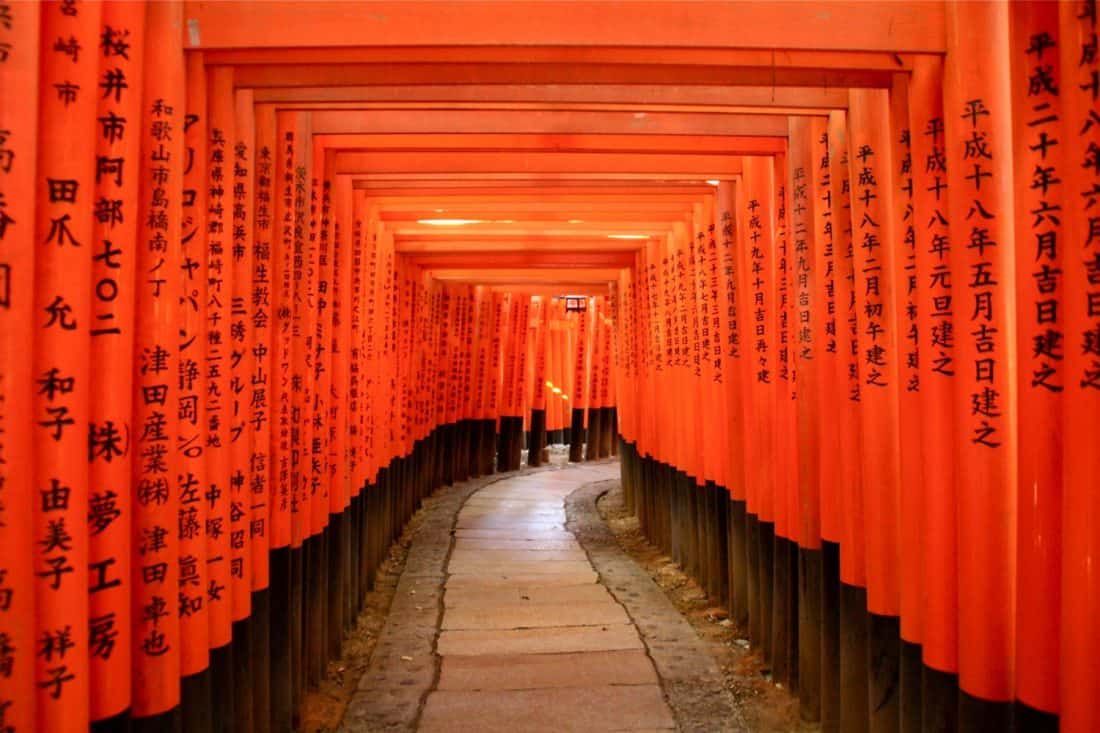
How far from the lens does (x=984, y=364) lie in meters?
2.65

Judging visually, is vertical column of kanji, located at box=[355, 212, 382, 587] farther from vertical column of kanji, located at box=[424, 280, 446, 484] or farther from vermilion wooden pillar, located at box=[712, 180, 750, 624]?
vertical column of kanji, located at box=[424, 280, 446, 484]

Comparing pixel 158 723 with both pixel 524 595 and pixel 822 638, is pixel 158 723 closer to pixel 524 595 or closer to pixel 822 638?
pixel 822 638

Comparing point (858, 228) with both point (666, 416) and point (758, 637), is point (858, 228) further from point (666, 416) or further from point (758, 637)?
point (666, 416)

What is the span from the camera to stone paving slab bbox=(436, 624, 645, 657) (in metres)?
5.49

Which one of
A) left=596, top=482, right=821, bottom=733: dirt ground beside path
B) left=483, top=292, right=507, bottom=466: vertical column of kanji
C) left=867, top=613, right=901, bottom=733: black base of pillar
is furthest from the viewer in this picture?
left=483, top=292, right=507, bottom=466: vertical column of kanji

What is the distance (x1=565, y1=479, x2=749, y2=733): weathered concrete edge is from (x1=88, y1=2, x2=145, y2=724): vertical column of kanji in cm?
303

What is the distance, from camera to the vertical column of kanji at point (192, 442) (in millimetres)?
2811

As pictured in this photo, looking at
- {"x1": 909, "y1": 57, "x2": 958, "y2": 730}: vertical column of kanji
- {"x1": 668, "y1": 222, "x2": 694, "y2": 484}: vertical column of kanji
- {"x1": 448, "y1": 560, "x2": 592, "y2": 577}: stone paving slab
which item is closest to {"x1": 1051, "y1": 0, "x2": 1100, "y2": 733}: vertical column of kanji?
{"x1": 909, "y1": 57, "x2": 958, "y2": 730}: vertical column of kanji

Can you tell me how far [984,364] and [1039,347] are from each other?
367mm

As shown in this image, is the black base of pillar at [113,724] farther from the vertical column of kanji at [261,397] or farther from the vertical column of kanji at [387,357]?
the vertical column of kanji at [387,357]

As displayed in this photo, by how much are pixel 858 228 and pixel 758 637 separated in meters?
3.02

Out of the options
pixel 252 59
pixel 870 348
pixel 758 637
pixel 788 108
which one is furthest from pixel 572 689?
pixel 252 59

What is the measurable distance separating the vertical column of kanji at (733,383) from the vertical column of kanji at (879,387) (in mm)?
2080

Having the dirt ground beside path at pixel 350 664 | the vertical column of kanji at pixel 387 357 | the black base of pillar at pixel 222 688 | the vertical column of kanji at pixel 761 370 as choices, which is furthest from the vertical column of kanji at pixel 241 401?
the vertical column of kanji at pixel 387 357
